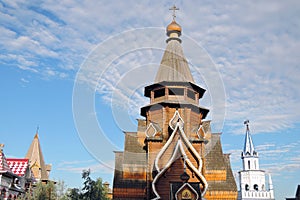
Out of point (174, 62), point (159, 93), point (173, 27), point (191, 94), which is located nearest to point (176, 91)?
→ point (191, 94)

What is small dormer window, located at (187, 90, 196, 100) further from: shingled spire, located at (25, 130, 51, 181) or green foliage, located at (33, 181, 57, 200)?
shingled spire, located at (25, 130, 51, 181)

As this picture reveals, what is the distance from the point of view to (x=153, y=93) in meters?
33.8

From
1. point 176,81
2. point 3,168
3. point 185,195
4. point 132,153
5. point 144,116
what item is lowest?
point 185,195

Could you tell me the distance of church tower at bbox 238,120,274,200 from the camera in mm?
69875

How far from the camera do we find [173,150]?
95.8 ft

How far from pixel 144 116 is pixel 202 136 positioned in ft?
23.7

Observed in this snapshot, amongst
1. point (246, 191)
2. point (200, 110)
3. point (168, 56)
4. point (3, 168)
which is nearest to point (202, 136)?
point (200, 110)

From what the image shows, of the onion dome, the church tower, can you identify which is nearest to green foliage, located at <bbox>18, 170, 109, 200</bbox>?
the onion dome

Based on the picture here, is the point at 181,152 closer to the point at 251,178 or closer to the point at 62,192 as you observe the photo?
the point at 62,192

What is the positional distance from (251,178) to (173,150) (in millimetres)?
50573

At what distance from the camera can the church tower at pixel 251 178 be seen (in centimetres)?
6988

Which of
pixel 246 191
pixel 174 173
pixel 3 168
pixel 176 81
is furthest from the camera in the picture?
pixel 246 191

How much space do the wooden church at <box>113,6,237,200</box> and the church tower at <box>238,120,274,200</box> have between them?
42.1 m

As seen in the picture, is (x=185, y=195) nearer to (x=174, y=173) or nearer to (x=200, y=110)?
(x=174, y=173)
